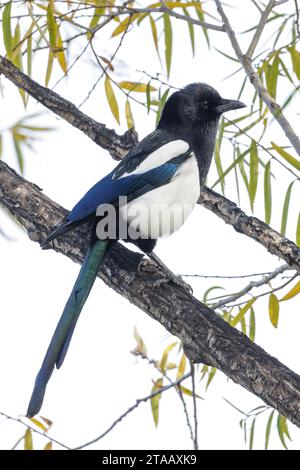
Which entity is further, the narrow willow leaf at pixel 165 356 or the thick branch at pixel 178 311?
the narrow willow leaf at pixel 165 356

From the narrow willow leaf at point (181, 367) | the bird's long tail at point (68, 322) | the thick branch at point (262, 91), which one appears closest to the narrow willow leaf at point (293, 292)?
the thick branch at point (262, 91)

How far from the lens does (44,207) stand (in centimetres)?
295

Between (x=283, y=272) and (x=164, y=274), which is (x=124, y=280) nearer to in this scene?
(x=164, y=274)

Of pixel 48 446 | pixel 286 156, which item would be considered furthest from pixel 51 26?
pixel 48 446

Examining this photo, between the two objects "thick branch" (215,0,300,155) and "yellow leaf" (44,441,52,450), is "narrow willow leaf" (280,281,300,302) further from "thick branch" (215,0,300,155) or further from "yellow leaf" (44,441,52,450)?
"yellow leaf" (44,441,52,450)

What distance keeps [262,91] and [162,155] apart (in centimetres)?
55

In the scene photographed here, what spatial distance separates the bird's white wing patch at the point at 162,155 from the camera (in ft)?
9.83

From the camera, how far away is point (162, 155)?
3039 millimetres

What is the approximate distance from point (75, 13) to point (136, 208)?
0.64 m

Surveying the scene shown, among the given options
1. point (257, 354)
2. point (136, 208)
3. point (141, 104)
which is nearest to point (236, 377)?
point (257, 354)

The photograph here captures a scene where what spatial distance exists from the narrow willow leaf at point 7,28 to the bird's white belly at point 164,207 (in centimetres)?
62

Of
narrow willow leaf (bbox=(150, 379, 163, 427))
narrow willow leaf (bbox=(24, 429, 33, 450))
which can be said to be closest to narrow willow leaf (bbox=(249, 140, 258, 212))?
narrow willow leaf (bbox=(150, 379, 163, 427))

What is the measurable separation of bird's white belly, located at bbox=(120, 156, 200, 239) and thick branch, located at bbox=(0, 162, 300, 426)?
0.12 meters

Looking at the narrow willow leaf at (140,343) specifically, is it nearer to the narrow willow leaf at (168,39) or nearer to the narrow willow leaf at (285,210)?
the narrow willow leaf at (285,210)
